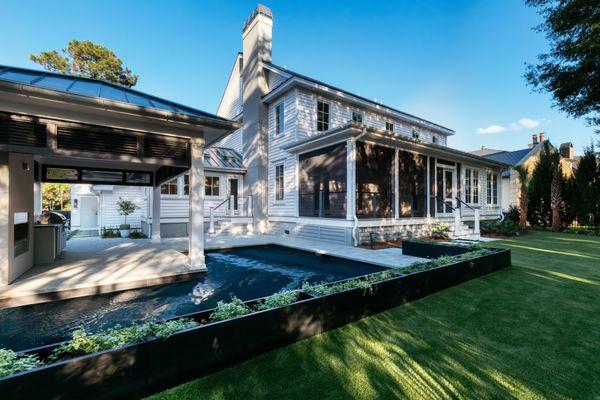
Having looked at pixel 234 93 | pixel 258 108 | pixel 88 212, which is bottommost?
pixel 88 212

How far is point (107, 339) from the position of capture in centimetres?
199

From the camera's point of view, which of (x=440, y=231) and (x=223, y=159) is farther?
(x=223, y=159)

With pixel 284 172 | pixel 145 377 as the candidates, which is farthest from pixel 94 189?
pixel 145 377

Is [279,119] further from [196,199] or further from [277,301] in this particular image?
[277,301]

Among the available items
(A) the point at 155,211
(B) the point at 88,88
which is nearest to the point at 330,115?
(A) the point at 155,211

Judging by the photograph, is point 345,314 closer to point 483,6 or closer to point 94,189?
point 94,189

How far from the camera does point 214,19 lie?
16281mm

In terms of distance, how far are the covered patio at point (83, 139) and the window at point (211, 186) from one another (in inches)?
299

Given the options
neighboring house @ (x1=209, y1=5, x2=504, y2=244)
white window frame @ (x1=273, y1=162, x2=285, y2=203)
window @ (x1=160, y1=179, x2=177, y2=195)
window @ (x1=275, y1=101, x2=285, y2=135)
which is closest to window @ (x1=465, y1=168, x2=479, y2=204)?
neighboring house @ (x1=209, y1=5, x2=504, y2=244)

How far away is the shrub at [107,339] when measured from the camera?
1911mm

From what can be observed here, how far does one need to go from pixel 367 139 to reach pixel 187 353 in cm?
884

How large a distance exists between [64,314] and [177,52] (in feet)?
63.2

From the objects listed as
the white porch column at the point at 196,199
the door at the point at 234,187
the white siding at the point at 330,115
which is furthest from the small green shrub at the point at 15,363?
the door at the point at 234,187

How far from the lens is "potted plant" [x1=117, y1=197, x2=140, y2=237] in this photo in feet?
42.2
